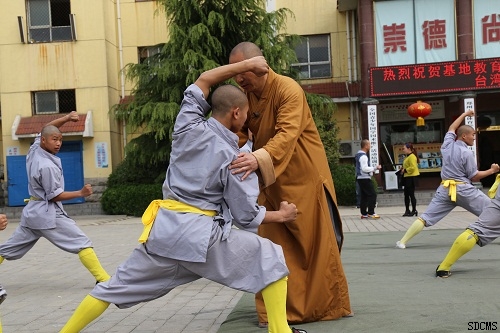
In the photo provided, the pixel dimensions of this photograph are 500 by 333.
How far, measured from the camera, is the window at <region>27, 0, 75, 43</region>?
76.7ft

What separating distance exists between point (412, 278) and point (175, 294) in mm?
2285

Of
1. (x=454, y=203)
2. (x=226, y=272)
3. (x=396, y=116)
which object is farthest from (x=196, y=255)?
(x=396, y=116)

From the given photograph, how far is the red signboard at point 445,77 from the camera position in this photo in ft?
69.2

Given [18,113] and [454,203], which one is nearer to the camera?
[454,203]

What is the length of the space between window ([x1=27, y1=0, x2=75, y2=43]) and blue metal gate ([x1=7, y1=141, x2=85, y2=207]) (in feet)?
11.4

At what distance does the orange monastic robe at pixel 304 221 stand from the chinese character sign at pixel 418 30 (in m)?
17.5

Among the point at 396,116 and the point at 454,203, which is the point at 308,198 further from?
the point at 396,116

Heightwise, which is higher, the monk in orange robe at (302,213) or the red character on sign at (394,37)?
the red character on sign at (394,37)

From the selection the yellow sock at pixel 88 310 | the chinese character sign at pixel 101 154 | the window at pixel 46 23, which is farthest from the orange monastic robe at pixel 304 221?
the window at pixel 46 23

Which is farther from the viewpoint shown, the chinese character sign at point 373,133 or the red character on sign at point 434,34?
the red character on sign at point 434,34

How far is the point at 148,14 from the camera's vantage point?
24750 millimetres

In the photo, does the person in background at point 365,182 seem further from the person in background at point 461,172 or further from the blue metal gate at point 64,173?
the blue metal gate at point 64,173

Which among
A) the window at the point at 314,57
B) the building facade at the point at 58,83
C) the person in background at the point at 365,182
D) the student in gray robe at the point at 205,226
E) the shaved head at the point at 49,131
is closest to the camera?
the student in gray robe at the point at 205,226

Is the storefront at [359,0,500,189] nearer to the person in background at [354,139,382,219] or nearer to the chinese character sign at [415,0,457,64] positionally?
the chinese character sign at [415,0,457,64]
